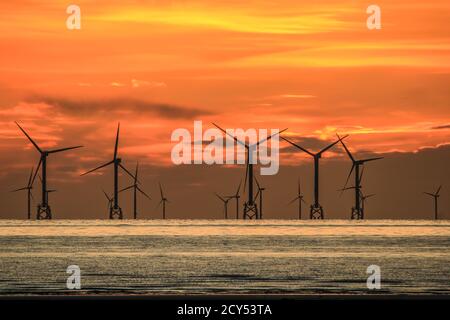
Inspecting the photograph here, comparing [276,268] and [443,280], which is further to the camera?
[276,268]

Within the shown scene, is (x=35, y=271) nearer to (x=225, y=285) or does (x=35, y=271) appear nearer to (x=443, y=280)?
(x=225, y=285)

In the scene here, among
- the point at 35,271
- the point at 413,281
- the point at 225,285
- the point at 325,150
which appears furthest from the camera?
the point at 325,150

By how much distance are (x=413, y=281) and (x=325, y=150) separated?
463 ft
